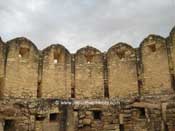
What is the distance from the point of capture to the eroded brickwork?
514 inches

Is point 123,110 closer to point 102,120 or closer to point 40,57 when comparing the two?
point 102,120

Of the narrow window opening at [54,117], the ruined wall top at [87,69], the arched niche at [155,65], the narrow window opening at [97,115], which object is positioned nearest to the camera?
the narrow window opening at [54,117]

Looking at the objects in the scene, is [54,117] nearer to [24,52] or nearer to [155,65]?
[24,52]

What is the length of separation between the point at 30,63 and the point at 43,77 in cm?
87

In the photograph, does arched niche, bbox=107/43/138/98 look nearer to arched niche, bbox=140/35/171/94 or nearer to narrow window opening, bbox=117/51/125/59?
narrow window opening, bbox=117/51/125/59

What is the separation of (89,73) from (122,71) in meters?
1.52

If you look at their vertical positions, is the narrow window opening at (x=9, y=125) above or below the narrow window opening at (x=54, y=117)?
below

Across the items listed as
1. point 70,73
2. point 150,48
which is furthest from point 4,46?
point 150,48

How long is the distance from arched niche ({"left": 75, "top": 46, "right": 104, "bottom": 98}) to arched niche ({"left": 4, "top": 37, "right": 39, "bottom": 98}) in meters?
1.92

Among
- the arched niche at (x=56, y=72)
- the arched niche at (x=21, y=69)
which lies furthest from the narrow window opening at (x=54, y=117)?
the arched niche at (x=21, y=69)

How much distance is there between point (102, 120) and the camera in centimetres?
1336

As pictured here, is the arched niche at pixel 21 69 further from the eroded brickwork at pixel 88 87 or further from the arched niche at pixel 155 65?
the arched niche at pixel 155 65

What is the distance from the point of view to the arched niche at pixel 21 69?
13.8 metres

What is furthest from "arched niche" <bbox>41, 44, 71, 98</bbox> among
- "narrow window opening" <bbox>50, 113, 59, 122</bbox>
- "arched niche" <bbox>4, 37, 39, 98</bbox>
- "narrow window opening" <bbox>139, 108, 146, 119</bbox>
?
"narrow window opening" <bbox>139, 108, 146, 119</bbox>
